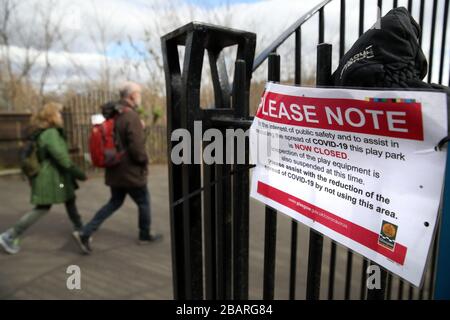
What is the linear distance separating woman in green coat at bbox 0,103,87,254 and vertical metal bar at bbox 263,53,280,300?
323 cm

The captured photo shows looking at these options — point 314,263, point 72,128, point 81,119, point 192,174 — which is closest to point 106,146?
point 192,174

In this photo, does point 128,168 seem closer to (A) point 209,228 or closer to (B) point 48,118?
(B) point 48,118

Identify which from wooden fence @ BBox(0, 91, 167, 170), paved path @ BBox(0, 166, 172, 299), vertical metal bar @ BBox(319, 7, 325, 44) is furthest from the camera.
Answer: wooden fence @ BBox(0, 91, 167, 170)

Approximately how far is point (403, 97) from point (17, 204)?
21.9ft

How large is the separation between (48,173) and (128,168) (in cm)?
93

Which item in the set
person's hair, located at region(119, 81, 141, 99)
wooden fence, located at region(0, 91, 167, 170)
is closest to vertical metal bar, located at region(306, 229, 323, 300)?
person's hair, located at region(119, 81, 141, 99)

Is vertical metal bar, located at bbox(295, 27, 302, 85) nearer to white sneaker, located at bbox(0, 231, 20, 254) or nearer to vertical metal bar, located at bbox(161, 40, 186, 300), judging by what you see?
vertical metal bar, located at bbox(161, 40, 186, 300)

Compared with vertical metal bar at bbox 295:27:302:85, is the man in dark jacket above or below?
below

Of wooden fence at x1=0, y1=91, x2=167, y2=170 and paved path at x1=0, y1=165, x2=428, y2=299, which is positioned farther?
wooden fence at x1=0, y1=91, x2=167, y2=170

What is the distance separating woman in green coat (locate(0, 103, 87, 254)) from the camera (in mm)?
3961

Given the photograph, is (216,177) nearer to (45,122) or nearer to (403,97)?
(403,97)

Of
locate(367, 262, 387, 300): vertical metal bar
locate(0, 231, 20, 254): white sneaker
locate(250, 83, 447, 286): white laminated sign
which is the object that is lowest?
locate(0, 231, 20, 254): white sneaker

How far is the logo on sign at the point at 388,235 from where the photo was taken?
929 millimetres

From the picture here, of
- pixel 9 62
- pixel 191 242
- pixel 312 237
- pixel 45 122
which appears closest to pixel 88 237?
pixel 45 122
